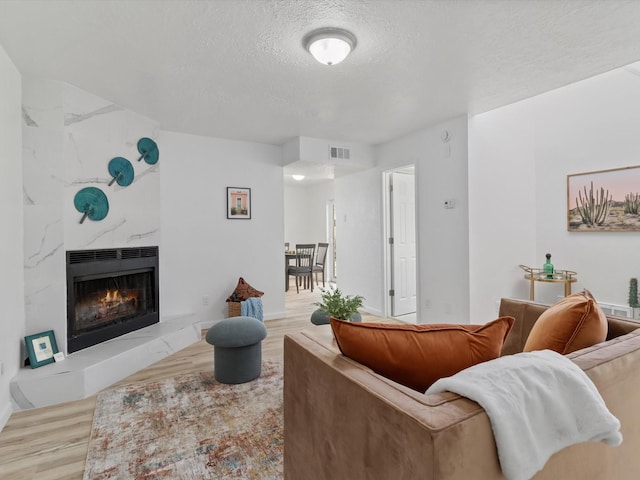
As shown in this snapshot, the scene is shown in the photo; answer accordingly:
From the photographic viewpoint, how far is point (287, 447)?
1.45 meters

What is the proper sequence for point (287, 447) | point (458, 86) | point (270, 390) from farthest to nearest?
point (458, 86)
point (270, 390)
point (287, 447)

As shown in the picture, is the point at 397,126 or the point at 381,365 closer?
the point at 381,365

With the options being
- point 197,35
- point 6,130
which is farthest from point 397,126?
point 6,130

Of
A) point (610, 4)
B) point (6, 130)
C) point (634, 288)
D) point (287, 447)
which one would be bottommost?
point (287, 447)

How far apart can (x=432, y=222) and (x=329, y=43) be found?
8.48 feet

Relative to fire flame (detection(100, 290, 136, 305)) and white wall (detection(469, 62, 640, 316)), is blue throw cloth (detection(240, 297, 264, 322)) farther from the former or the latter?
white wall (detection(469, 62, 640, 316))

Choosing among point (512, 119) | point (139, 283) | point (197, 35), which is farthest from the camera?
point (512, 119)

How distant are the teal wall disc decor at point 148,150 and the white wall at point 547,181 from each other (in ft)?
11.5

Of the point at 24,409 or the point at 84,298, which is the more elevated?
the point at 84,298

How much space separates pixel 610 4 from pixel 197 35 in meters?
2.44

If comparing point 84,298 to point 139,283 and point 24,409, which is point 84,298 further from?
point 24,409

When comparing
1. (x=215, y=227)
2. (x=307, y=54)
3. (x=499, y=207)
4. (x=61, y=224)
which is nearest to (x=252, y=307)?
(x=215, y=227)

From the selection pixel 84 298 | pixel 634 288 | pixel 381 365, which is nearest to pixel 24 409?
pixel 84 298

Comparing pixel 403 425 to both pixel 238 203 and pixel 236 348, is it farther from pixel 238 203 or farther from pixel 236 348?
pixel 238 203
